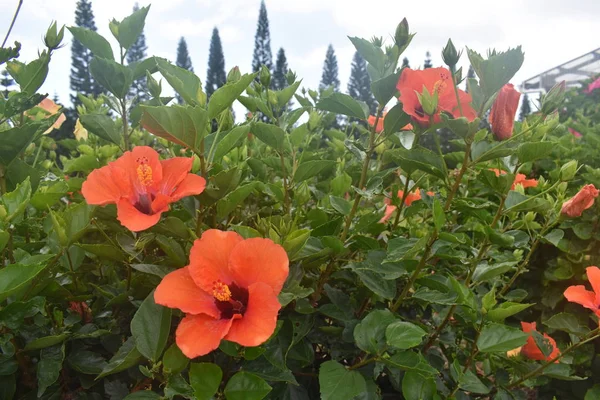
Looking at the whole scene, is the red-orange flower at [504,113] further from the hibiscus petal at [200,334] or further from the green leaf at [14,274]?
the green leaf at [14,274]

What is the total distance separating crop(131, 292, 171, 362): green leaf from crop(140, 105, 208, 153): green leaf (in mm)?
238

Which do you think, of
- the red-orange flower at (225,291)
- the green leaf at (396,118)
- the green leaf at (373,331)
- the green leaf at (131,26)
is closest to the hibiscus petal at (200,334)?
the red-orange flower at (225,291)

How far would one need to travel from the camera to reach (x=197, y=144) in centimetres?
72

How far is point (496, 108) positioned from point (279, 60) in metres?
35.4

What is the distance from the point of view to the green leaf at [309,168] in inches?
36.8

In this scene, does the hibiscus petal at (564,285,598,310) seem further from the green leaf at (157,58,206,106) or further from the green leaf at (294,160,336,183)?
the green leaf at (157,58,206,106)

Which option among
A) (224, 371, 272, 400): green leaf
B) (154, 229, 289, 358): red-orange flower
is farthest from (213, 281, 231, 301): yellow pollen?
(224, 371, 272, 400): green leaf

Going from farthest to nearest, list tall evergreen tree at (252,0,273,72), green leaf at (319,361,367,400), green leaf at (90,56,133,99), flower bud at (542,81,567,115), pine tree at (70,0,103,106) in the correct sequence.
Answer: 1. tall evergreen tree at (252,0,273,72)
2. pine tree at (70,0,103,106)
3. flower bud at (542,81,567,115)
4. green leaf at (90,56,133,99)
5. green leaf at (319,361,367,400)

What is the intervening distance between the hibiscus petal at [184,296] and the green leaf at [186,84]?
0.29 m

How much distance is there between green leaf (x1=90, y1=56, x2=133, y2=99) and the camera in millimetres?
850

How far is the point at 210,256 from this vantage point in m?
0.68

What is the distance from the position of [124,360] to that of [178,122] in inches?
Answer: 13.3

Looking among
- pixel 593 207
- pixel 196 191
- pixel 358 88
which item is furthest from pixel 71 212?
pixel 358 88

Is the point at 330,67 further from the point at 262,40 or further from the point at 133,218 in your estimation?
the point at 133,218
